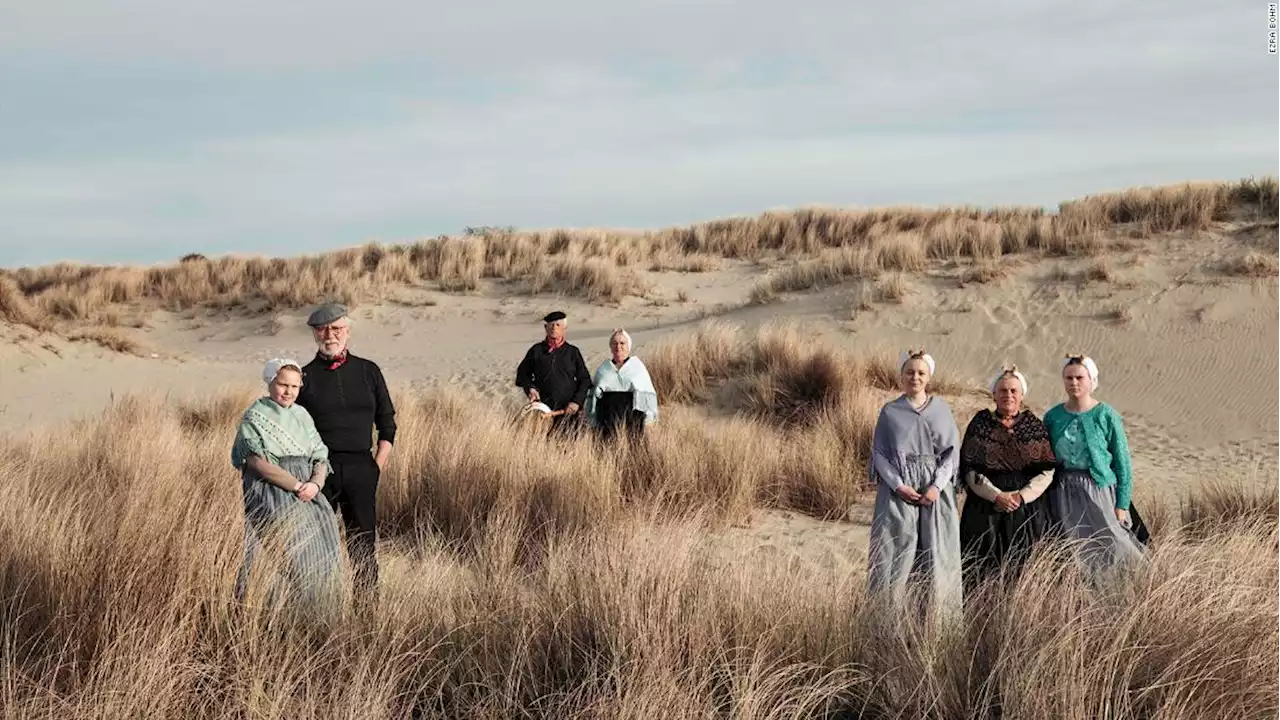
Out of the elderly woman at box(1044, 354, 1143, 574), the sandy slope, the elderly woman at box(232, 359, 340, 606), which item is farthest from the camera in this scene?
the sandy slope

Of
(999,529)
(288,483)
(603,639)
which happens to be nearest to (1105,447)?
(999,529)

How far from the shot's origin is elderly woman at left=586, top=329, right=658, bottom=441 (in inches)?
336

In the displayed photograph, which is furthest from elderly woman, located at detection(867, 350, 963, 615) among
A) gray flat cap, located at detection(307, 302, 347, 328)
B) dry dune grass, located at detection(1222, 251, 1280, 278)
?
dry dune grass, located at detection(1222, 251, 1280, 278)

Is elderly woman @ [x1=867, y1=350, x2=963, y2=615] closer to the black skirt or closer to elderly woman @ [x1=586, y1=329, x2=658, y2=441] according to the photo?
the black skirt

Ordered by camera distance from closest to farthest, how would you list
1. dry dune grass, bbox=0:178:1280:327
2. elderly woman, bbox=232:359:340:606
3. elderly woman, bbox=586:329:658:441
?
elderly woman, bbox=232:359:340:606 → elderly woman, bbox=586:329:658:441 → dry dune grass, bbox=0:178:1280:327

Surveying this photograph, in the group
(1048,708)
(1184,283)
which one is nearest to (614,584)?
(1048,708)

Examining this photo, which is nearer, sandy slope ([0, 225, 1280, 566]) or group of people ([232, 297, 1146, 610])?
group of people ([232, 297, 1146, 610])

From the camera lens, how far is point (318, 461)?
491 cm

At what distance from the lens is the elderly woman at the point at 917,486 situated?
16.3 ft

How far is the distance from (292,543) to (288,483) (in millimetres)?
284

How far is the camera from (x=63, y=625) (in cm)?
384

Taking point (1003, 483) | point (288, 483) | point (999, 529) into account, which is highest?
point (288, 483)

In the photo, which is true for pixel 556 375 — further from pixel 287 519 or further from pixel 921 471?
pixel 287 519

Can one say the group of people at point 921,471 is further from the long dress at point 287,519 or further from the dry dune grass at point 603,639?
the dry dune grass at point 603,639
